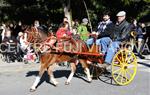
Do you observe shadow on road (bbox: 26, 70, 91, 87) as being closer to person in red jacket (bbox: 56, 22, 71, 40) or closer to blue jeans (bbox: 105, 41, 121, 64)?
blue jeans (bbox: 105, 41, 121, 64)

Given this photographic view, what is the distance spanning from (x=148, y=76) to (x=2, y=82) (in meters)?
4.37

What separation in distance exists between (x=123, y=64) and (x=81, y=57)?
1181 millimetres

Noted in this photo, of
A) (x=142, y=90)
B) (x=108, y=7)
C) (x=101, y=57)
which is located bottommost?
(x=142, y=90)

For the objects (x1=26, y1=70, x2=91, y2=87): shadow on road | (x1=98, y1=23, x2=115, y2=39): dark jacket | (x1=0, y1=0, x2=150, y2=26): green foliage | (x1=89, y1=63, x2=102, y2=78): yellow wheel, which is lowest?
(x1=26, y1=70, x2=91, y2=87): shadow on road

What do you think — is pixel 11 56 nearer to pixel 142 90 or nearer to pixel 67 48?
pixel 67 48

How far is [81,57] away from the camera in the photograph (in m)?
11.6

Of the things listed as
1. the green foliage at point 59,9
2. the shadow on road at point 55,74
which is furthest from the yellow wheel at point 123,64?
the green foliage at point 59,9

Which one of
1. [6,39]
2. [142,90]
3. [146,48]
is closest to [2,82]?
[142,90]

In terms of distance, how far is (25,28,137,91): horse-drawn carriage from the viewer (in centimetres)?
1070

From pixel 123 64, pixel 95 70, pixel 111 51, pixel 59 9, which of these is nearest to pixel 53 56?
pixel 111 51

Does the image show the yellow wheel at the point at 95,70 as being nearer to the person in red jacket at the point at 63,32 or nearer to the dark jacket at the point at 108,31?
the dark jacket at the point at 108,31

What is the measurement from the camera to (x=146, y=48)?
1916 centimetres

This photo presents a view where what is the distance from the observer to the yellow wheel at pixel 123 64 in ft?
36.6

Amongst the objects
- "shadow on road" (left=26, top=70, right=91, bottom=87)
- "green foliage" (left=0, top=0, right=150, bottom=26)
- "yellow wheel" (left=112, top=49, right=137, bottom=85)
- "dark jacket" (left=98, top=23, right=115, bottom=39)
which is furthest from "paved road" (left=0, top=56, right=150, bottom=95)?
"green foliage" (left=0, top=0, right=150, bottom=26)
